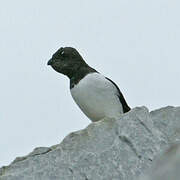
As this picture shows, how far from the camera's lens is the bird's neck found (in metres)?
8.85

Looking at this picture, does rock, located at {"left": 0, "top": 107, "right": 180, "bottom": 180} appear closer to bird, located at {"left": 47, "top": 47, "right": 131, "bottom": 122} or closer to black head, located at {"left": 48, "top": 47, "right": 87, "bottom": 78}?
bird, located at {"left": 47, "top": 47, "right": 131, "bottom": 122}

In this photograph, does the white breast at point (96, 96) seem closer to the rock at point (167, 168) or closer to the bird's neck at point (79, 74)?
the bird's neck at point (79, 74)

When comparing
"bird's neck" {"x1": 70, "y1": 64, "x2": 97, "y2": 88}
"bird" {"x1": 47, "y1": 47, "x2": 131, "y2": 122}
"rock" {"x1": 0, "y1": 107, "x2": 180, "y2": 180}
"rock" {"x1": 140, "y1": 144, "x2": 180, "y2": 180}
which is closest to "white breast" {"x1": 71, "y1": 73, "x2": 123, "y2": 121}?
"bird" {"x1": 47, "y1": 47, "x2": 131, "y2": 122}

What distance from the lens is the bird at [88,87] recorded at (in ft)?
28.2

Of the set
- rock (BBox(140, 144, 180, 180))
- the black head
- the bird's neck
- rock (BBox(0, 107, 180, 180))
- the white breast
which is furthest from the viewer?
the black head

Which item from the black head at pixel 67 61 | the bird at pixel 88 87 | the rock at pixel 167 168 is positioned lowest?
the bird at pixel 88 87

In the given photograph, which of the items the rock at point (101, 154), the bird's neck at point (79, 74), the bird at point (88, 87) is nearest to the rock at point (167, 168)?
the rock at point (101, 154)

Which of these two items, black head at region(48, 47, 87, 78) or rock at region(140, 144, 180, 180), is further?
black head at region(48, 47, 87, 78)

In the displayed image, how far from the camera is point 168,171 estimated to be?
1.92 m

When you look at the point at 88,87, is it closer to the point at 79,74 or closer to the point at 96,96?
the point at 96,96

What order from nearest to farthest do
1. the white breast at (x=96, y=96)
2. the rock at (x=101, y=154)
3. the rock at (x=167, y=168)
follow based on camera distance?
the rock at (x=167, y=168), the rock at (x=101, y=154), the white breast at (x=96, y=96)

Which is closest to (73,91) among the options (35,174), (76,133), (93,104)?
(93,104)

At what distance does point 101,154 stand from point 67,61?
295cm

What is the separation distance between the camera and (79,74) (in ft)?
29.3
